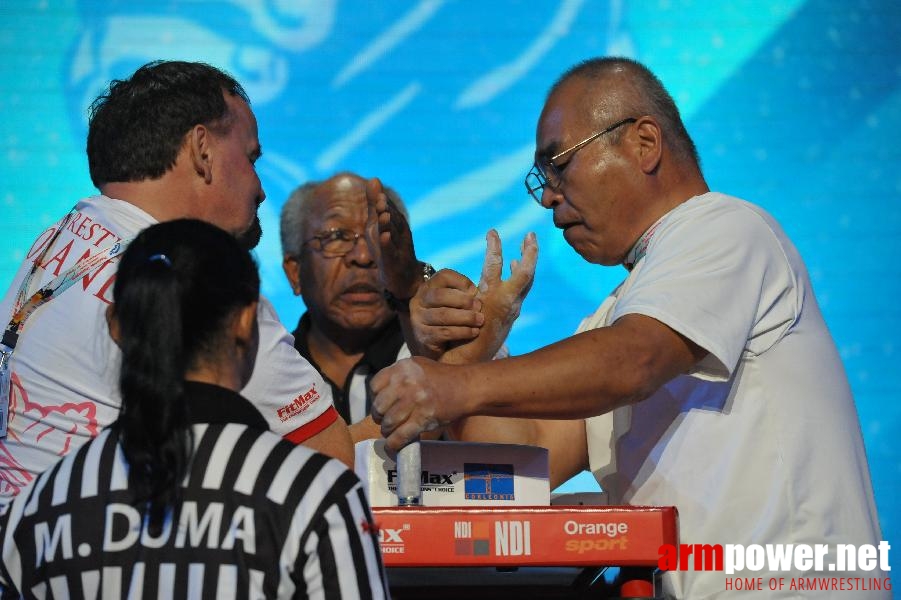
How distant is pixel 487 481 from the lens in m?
2.02

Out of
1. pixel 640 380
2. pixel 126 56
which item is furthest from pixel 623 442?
pixel 126 56

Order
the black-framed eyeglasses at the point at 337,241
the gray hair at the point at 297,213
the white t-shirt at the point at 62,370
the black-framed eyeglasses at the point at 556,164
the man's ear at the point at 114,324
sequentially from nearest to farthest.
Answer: the man's ear at the point at 114,324 < the white t-shirt at the point at 62,370 < the black-framed eyeglasses at the point at 556,164 < the black-framed eyeglasses at the point at 337,241 < the gray hair at the point at 297,213

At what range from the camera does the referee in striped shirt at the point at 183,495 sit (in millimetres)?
1438

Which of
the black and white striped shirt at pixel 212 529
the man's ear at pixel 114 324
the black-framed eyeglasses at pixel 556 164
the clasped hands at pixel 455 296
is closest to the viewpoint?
the black and white striped shirt at pixel 212 529

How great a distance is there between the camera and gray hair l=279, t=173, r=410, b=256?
13.8ft

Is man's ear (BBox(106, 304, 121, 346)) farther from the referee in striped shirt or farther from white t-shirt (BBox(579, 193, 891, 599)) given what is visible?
white t-shirt (BBox(579, 193, 891, 599))

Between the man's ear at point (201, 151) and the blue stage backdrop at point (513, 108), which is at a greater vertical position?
the blue stage backdrop at point (513, 108)

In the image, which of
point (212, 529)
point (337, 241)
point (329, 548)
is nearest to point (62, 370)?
point (212, 529)

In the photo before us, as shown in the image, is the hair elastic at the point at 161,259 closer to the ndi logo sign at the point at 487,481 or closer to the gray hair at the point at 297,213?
the ndi logo sign at the point at 487,481

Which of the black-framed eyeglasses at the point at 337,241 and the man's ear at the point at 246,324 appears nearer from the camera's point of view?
the man's ear at the point at 246,324

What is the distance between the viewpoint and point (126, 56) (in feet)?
14.1

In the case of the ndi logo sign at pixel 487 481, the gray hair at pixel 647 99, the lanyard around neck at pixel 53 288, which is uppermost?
the gray hair at pixel 647 99

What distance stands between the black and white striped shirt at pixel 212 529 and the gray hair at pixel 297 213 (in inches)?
107

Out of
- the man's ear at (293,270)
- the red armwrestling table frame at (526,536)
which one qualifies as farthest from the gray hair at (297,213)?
the red armwrestling table frame at (526,536)
